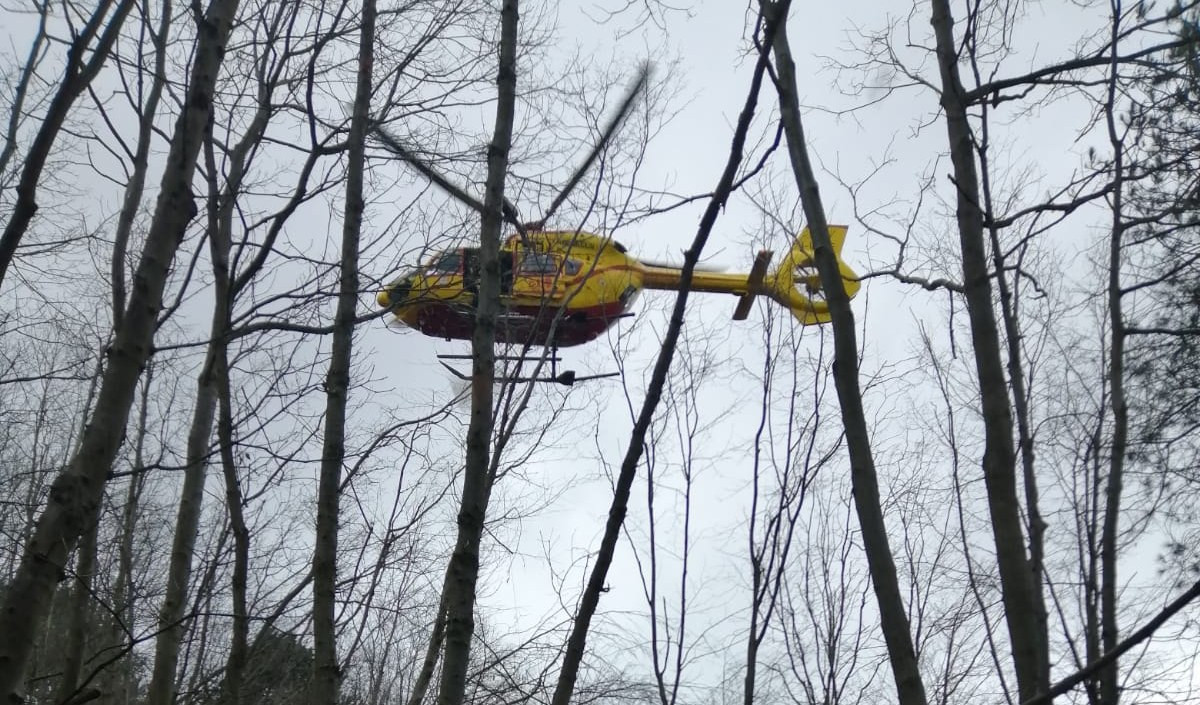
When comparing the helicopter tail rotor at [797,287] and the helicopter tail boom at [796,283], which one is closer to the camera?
the helicopter tail boom at [796,283]

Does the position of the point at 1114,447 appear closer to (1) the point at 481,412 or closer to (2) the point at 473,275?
(1) the point at 481,412

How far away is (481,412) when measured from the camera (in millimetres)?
3576

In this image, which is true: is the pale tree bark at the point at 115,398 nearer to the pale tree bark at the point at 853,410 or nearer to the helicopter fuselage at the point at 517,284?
the pale tree bark at the point at 853,410

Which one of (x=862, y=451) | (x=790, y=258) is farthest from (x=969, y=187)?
(x=790, y=258)

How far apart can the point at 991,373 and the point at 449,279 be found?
115 inches

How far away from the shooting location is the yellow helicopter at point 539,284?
4539 millimetres

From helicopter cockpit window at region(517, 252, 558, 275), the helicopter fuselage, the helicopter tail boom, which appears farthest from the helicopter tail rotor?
helicopter cockpit window at region(517, 252, 558, 275)

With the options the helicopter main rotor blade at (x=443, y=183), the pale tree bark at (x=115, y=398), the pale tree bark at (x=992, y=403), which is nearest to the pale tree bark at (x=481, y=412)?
the helicopter main rotor blade at (x=443, y=183)

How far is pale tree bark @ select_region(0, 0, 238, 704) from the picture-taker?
2.05 m

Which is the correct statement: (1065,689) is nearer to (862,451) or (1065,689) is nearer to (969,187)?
(862,451)

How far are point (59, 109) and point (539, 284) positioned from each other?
3.02 meters

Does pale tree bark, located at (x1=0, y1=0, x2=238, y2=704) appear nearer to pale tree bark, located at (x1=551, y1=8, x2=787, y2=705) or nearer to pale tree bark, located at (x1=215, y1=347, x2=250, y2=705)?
pale tree bark, located at (x1=551, y1=8, x2=787, y2=705)

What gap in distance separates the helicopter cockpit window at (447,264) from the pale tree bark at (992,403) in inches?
95.6

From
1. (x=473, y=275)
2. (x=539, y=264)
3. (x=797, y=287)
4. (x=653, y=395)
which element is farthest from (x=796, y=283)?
(x=653, y=395)
